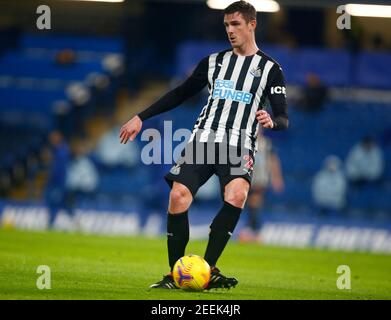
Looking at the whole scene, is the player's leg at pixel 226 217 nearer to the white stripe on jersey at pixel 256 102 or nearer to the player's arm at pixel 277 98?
the white stripe on jersey at pixel 256 102

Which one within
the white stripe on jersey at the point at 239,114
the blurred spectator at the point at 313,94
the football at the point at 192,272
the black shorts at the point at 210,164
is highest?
the blurred spectator at the point at 313,94

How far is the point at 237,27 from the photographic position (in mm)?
8219

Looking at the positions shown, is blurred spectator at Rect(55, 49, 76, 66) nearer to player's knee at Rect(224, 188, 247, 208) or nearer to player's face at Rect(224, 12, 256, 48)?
player's face at Rect(224, 12, 256, 48)

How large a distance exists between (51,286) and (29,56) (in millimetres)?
15158

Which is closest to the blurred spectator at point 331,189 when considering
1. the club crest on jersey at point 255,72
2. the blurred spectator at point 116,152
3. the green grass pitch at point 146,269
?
the green grass pitch at point 146,269

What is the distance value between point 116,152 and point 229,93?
Answer: 1272cm

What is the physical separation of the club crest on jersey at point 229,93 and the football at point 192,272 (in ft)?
4.50

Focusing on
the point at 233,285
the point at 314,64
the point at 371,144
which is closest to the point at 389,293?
the point at 233,285

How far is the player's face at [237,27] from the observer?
822cm

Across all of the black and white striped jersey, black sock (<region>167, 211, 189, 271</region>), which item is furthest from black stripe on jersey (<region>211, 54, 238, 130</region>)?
black sock (<region>167, 211, 189, 271</region>)

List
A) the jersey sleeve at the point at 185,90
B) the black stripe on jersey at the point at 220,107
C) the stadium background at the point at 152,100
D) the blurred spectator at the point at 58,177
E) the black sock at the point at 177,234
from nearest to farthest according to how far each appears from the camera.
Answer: the black sock at the point at 177,234, the black stripe on jersey at the point at 220,107, the jersey sleeve at the point at 185,90, the blurred spectator at the point at 58,177, the stadium background at the point at 152,100

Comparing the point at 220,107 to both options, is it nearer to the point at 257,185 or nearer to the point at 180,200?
the point at 180,200

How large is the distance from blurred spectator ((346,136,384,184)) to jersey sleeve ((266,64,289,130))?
35.9 ft

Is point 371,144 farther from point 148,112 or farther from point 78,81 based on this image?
point 148,112
